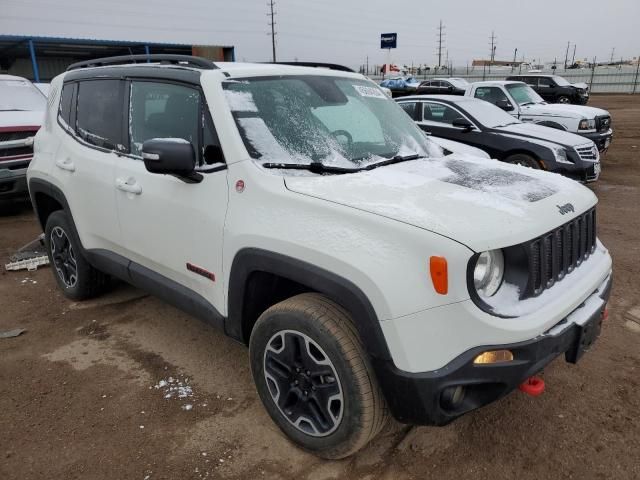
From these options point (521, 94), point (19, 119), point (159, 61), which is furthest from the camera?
point (521, 94)

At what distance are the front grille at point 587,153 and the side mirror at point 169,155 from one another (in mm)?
7128

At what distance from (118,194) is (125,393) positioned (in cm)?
127

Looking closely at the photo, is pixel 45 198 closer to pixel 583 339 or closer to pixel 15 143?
pixel 15 143

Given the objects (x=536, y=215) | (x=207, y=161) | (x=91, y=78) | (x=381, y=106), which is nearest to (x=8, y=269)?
(x=91, y=78)

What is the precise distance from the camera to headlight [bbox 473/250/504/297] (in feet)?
6.94

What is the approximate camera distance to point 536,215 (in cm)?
229

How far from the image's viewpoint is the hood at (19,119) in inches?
279

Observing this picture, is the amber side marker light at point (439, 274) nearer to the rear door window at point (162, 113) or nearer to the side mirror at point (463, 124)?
the rear door window at point (162, 113)

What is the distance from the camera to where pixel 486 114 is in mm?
8898

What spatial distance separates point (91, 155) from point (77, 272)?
113 cm

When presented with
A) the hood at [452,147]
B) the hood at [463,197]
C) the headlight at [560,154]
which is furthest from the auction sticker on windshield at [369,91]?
the headlight at [560,154]

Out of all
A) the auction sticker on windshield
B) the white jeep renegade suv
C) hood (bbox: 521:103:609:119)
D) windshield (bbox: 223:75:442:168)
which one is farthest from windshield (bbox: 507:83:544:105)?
A: windshield (bbox: 223:75:442:168)

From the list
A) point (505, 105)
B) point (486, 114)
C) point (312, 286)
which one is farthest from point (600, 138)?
point (312, 286)

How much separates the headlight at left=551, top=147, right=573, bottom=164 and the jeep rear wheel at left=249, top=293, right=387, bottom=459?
671 cm
